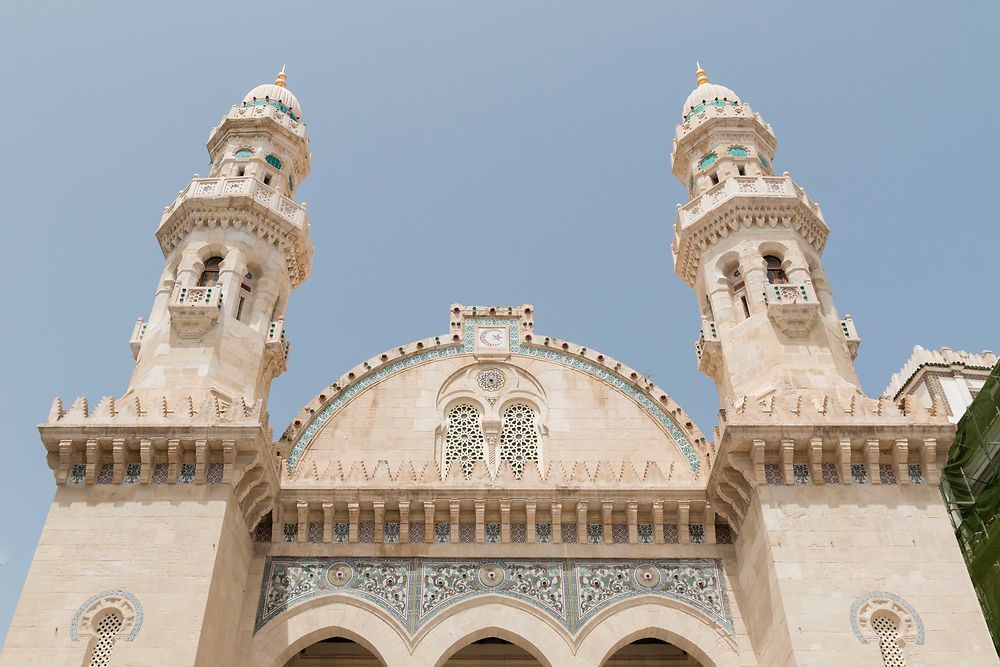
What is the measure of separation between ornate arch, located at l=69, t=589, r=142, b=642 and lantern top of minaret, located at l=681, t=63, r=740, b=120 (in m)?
15.5

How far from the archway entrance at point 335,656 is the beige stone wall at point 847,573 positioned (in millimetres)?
6482

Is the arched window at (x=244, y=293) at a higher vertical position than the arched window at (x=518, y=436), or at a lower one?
higher

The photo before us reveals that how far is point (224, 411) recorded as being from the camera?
13.7 m

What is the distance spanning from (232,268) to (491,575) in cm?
727

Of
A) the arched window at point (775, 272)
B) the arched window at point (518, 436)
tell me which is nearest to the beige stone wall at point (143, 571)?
the arched window at point (518, 436)

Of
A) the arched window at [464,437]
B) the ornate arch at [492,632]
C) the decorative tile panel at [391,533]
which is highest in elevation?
the arched window at [464,437]

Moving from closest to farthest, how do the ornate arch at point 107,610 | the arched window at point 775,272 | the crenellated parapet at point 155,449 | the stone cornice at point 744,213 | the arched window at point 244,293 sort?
the ornate arch at point 107,610
the crenellated parapet at point 155,449
the arched window at point 244,293
the arched window at point 775,272
the stone cornice at point 744,213

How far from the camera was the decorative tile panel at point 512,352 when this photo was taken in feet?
53.3

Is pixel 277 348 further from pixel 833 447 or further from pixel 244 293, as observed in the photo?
pixel 833 447

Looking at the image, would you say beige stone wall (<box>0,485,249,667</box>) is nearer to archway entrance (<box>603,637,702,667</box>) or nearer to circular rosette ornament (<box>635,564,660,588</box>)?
circular rosette ornament (<box>635,564,660,588</box>)

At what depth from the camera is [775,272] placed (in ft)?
54.9

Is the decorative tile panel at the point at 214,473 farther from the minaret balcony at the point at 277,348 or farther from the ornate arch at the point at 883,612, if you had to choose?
the ornate arch at the point at 883,612

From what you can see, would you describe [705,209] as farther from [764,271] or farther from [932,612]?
[932,612]

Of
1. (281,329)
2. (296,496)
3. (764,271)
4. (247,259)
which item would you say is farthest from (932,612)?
(247,259)
